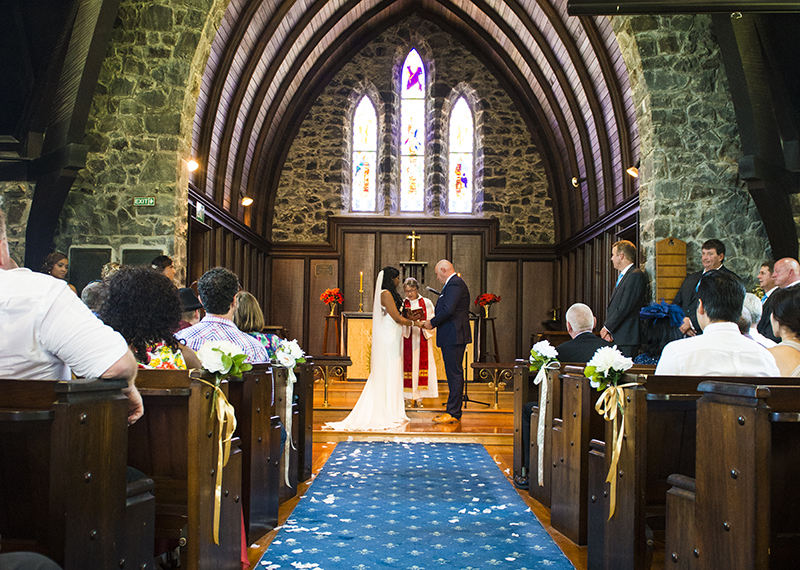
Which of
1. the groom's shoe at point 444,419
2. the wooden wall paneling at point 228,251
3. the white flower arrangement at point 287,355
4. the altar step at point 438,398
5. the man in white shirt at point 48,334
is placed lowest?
the altar step at point 438,398

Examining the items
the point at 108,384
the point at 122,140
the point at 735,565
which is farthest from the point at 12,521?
the point at 122,140

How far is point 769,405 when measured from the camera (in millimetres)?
1816

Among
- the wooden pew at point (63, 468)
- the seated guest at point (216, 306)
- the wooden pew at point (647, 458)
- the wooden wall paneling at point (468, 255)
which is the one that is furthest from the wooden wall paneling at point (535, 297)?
the wooden pew at point (63, 468)

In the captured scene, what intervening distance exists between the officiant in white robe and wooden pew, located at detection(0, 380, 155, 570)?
6.14m

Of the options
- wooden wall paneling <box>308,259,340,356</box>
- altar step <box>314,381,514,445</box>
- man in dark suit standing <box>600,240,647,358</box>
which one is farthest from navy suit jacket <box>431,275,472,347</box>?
wooden wall paneling <box>308,259,340,356</box>

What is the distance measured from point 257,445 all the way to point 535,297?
10.00m

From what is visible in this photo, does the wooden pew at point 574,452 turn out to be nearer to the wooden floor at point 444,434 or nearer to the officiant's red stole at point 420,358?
the wooden floor at point 444,434

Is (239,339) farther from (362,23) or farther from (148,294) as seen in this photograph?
(362,23)

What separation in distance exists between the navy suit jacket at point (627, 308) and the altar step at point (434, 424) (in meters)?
1.41

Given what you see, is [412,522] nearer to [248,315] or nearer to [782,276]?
[248,315]

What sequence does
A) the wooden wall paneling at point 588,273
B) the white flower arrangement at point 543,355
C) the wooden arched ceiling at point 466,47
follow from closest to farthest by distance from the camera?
the white flower arrangement at point 543,355, the wooden arched ceiling at point 466,47, the wooden wall paneling at point 588,273

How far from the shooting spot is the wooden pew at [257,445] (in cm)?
323

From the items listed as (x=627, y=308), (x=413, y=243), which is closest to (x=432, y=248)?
(x=413, y=243)

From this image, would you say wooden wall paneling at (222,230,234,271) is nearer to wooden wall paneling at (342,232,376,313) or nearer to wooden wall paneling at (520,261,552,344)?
wooden wall paneling at (342,232,376,313)
